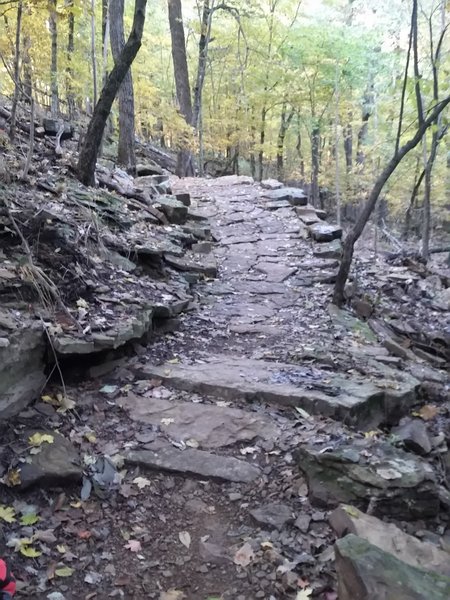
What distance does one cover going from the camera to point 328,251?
28.1 feet

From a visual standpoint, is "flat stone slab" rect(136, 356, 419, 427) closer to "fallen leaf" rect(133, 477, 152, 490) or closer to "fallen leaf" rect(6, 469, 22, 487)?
"fallen leaf" rect(133, 477, 152, 490)

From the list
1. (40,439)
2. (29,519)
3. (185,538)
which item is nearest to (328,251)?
(40,439)

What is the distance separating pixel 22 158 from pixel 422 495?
6.40 m

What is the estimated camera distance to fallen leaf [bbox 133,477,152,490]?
10.8ft

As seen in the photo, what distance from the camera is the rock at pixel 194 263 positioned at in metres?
7.11

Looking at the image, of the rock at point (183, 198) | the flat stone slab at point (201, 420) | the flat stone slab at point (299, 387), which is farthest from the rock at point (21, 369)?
the rock at point (183, 198)

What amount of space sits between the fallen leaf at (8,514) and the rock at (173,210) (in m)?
6.40

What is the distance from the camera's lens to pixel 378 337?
19.8 ft

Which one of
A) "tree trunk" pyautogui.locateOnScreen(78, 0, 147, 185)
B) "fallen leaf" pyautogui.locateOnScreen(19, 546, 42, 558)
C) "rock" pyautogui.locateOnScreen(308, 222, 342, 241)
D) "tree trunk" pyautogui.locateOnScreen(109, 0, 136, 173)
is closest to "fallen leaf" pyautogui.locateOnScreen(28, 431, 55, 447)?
"fallen leaf" pyautogui.locateOnScreen(19, 546, 42, 558)

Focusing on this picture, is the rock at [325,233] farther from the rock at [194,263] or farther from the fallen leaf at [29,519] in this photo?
the fallen leaf at [29,519]

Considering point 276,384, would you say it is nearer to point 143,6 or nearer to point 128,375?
point 128,375

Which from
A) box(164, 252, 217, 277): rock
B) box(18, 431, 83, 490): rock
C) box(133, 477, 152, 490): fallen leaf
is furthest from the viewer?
box(164, 252, 217, 277): rock

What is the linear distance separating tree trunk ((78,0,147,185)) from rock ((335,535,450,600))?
6.59 metres

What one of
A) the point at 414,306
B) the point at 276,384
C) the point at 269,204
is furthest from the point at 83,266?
the point at 269,204
